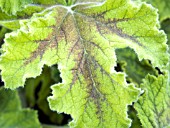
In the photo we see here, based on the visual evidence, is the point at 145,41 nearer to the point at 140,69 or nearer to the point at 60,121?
the point at 140,69

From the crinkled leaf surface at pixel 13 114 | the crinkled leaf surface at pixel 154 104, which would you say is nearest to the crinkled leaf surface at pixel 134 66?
the crinkled leaf surface at pixel 154 104

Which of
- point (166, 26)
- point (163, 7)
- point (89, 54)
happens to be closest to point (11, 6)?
point (89, 54)

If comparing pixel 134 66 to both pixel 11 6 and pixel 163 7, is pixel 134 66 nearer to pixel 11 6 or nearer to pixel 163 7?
pixel 163 7

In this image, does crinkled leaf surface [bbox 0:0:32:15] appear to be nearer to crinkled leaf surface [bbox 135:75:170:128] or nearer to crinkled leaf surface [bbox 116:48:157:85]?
crinkled leaf surface [bbox 135:75:170:128]

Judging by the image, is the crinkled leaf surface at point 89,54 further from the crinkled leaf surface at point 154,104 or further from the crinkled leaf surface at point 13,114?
the crinkled leaf surface at point 13,114

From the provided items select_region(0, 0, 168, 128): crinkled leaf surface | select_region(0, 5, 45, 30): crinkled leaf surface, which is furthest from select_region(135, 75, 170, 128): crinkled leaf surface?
select_region(0, 5, 45, 30): crinkled leaf surface

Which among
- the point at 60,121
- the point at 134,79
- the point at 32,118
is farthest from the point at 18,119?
the point at 134,79
